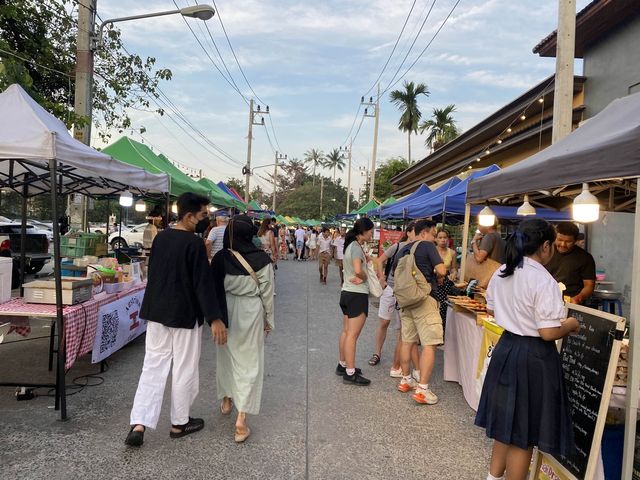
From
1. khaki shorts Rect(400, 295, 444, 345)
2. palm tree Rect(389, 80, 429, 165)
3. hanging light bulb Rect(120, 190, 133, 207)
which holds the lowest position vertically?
khaki shorts Rect(400, 295, 444, 345)

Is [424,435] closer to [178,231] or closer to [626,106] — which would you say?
[178,231]

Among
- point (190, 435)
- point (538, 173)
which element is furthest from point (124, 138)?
point (538, 173)

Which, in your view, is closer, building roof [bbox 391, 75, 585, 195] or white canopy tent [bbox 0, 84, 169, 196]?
white canopy tent [bbox 0, 84, 169, 196]

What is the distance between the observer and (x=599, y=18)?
8797mm

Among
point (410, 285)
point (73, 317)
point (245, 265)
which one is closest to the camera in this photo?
point (245, 265)

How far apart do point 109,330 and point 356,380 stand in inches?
110

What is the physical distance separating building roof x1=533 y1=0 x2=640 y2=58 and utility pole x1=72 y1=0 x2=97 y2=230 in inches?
354

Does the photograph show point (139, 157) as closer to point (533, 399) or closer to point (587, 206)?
point (587, 206)

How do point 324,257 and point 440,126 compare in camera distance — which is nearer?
point 324,257

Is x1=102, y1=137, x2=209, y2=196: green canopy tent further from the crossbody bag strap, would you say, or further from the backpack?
the backpack

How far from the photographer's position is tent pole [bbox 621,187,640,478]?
250 centimetres

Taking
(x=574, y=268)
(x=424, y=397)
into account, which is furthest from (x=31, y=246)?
(x=574, y=268)

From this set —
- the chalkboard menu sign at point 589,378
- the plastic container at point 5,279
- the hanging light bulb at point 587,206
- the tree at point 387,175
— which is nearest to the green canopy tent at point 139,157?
the plastic container at point 5,279

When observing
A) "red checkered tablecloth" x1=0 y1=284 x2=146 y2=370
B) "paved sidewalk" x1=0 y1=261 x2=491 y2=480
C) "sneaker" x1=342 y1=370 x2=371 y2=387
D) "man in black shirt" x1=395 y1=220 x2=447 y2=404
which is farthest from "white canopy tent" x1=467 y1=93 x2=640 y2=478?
"red checkered tablecloth" x1=0 y1=284 x2=146 y2=370
